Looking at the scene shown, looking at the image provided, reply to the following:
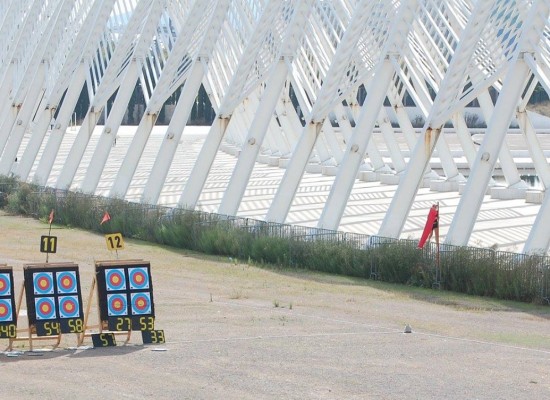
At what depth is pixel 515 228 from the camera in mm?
28672

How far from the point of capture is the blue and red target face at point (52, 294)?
14539mm

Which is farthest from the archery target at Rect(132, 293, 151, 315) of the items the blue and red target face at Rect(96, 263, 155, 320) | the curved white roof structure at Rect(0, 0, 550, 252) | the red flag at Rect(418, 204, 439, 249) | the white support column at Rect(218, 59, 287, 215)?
the white support column at Rect(218, 59, 287, 215)

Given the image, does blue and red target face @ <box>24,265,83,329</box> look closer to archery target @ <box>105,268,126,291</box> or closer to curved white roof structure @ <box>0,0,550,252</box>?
archery target @ <box>105,268,126,291</box>

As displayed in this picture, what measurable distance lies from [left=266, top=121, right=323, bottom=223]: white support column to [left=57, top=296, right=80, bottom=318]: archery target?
37.5ft

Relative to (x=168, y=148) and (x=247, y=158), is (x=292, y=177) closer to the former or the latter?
(x=247, y=158)

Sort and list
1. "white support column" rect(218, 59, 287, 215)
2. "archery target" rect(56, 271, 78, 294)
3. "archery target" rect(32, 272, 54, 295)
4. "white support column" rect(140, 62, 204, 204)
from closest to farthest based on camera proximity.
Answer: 1. "archery target" rect(32, 272, 54, 295)
2. "archery target" rect(56, 271, 78, 294)
3. "white support column" rect(218, 59, 287, 215)
4. "white support column" rect(140, 62, 204, 204)

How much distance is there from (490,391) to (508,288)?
21.9 feet

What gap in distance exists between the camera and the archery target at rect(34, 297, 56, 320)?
572 inches

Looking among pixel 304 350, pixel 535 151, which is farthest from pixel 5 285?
pixel 535 151

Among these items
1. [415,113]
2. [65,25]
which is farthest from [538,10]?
[415,113]

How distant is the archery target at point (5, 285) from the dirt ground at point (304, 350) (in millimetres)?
643

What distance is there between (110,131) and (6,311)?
19666 millimetres

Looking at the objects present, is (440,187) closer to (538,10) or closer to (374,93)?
(374,93)

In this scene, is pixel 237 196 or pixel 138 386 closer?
pixel 138 386
